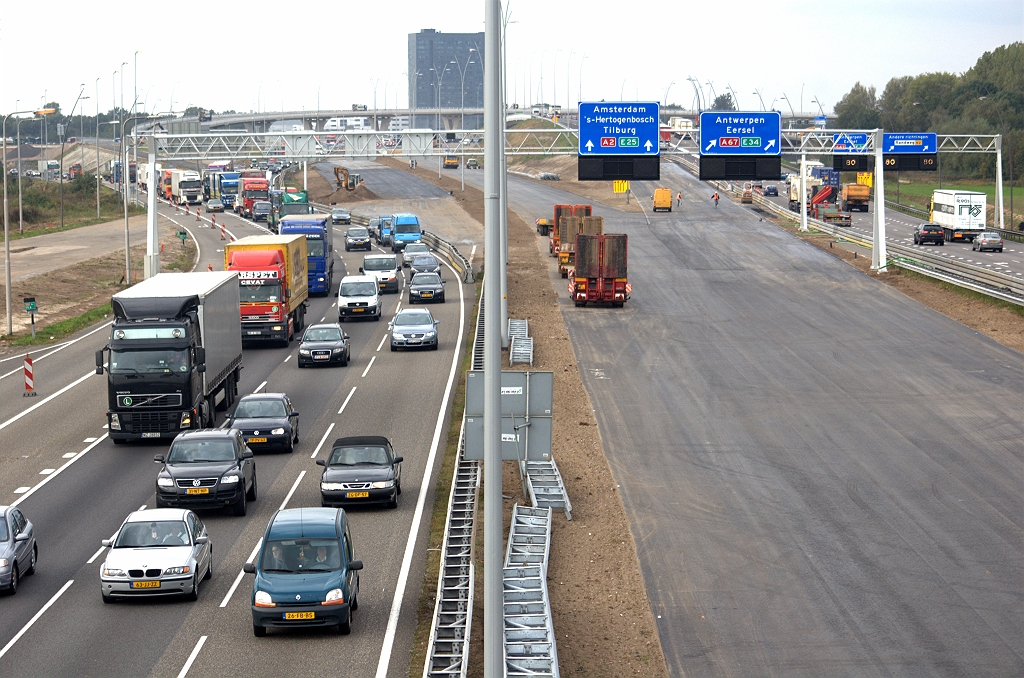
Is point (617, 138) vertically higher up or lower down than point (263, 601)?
higher up

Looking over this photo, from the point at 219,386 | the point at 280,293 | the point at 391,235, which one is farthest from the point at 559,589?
the point at 391,235

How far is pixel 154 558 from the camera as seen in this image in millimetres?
19828

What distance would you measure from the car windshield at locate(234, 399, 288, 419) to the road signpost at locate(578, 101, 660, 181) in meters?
14.1

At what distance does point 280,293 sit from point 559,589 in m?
29.1

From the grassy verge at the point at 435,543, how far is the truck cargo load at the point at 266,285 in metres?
11.1

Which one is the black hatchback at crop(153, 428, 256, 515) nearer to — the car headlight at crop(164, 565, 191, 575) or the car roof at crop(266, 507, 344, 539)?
the car headlight at crop(164, 565, 191, 575)

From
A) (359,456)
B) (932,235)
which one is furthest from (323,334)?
(932,235)

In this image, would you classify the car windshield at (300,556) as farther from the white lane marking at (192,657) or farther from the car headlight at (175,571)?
the car headlight at (175,571)

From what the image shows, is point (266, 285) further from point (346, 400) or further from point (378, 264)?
point (378, 264)

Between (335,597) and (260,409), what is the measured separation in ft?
46.9

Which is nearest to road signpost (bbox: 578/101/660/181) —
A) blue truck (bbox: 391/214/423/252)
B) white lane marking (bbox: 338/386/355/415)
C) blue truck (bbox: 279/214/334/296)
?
white lane marking (bbox: 338/386/355/415)

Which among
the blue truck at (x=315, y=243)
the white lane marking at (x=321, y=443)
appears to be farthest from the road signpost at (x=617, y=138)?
the blue truck at (x=315, y=243)

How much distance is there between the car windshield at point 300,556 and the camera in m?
18.5

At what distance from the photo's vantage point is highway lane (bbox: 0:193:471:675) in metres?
18.6
